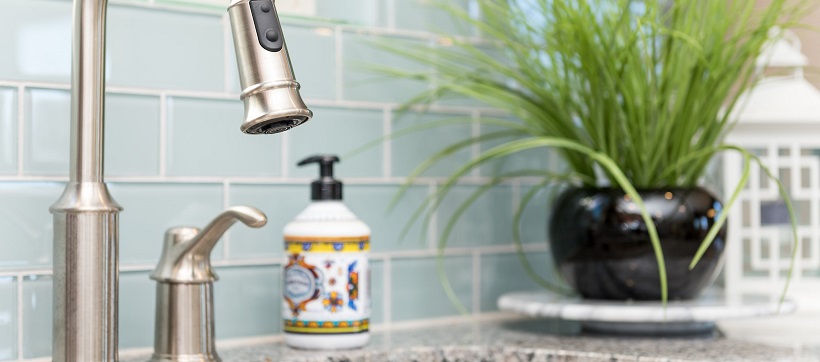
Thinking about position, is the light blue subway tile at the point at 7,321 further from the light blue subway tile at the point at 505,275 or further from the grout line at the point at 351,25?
the light blue subway tile at the point at 505,275

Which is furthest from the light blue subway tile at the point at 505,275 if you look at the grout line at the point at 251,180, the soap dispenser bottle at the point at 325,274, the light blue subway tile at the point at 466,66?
the soap dispenser bottle at the point at 325,274

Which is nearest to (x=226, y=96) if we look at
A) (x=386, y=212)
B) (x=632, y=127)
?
(x=386, y=212)

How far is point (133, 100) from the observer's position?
3.56 feet

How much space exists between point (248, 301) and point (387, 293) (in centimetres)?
19

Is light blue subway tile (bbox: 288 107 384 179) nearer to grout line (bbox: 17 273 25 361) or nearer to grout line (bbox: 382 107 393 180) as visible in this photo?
grout line (bbox: 382 107 393 180)

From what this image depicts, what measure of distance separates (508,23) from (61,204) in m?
0.63

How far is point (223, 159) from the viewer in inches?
45.2

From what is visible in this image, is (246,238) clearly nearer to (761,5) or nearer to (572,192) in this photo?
(572,192)

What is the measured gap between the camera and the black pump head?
109cm

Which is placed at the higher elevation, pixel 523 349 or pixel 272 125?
pixel 272 125

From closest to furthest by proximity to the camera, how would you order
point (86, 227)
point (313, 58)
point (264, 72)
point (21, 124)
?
1. point (264, 72)
2. point (86, 227)
3. point (21, 124)
4. point (313, 58)

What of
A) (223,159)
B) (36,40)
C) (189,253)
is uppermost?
(36,40)

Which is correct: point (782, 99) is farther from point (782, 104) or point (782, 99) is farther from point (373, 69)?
point (373, 69)

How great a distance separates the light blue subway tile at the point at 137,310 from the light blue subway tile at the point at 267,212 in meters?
0.11
